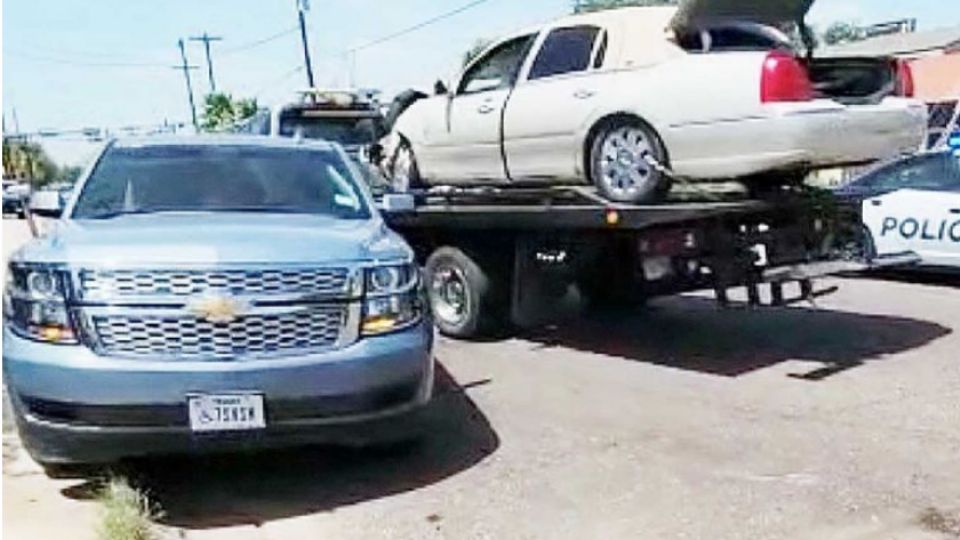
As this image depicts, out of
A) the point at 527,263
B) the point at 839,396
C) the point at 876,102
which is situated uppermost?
the point at 876,102

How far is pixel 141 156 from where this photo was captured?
6184 millimetres

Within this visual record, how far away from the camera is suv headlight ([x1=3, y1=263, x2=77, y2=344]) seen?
185 inches

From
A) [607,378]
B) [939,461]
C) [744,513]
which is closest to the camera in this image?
[744,513]

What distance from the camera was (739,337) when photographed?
8531 mm

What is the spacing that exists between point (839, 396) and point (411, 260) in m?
2.83

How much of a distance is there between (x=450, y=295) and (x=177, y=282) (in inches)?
166

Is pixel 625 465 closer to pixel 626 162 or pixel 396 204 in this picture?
pixel 396 204

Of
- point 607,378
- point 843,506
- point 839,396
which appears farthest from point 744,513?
point 607,378

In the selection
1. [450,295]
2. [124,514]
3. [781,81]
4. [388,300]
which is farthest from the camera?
[450,295]

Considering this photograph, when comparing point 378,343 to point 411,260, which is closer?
point 378,343

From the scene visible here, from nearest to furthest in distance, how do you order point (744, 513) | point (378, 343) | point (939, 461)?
point (744, 513) → point (378, 343) → point (939, 461)

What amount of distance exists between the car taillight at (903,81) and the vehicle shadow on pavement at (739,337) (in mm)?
1778

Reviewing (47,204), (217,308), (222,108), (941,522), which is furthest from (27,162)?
(941,522)

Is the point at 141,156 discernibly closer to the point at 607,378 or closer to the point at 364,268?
the point at 364,268
